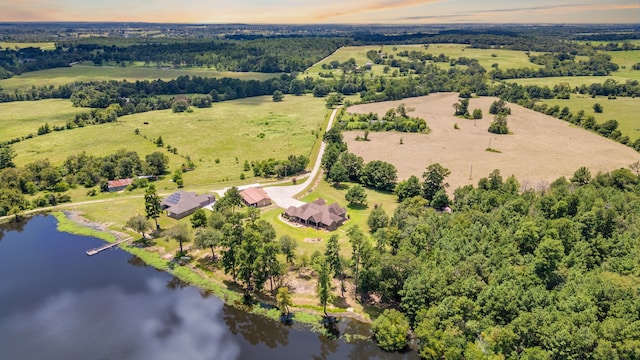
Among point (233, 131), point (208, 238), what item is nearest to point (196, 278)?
point (208, 238)

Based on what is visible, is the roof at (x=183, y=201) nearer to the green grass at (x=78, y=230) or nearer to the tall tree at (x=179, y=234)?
the green grass at (x=78, y=230)

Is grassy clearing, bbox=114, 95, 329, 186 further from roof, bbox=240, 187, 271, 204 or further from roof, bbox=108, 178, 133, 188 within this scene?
roof, bbox=108, 178, 133, 188

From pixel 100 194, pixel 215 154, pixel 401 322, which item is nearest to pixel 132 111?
pixel 215 154

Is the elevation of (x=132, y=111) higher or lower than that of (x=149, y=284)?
higher

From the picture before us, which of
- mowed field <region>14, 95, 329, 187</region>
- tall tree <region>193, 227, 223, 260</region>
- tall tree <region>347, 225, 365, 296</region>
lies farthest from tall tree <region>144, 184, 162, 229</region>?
tall tree <region>347, 225, 365, 296</region>

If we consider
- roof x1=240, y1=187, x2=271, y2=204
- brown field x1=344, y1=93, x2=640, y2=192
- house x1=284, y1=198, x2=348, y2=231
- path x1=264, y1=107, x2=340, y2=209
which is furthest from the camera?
brown field x1=344, y1=93, x2=640, y2=192

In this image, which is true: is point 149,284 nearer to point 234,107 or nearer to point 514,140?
point 514,140
